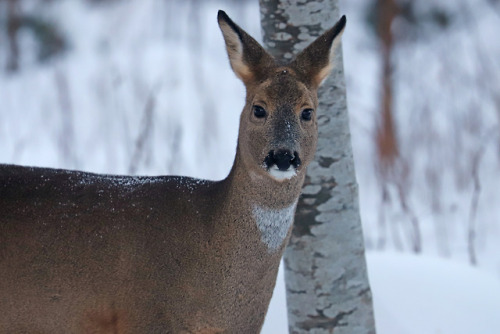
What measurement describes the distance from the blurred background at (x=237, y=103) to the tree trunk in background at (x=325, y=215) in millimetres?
703

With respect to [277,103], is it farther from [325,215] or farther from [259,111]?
[325,215]

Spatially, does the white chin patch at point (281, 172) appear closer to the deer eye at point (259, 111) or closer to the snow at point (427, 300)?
the deer eye at point (259, 111)

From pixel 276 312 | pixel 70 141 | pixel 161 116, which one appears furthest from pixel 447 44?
pixel 276 312

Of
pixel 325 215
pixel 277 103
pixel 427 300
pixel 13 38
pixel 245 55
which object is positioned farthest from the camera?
pixel 13 38

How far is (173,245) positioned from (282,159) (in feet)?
1.95

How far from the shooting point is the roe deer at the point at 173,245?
322 centimetres

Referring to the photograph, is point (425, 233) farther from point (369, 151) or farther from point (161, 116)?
point (161, 116)

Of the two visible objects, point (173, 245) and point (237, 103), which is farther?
point (237, 103)

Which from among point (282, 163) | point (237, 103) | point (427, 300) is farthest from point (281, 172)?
point (237, 103)

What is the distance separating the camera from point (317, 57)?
3432 mm

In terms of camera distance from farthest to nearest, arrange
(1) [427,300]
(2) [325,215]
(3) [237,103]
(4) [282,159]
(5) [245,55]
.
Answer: (3) [237,103] → (1) [427,300] → (2) [325,215] → (5) [245,55] → (4) [282,159]

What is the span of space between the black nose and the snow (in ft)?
5.85

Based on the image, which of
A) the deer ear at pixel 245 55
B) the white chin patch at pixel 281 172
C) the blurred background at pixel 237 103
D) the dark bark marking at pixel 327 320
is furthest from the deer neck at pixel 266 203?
the blurred background at pixel 237 103

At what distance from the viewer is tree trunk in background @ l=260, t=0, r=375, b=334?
3963 mm
